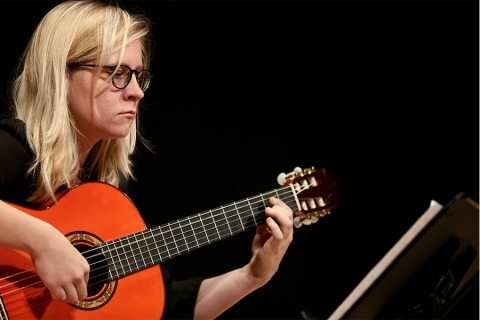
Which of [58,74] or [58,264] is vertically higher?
[58,74]

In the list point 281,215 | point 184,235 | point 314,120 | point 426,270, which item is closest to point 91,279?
point 184,235

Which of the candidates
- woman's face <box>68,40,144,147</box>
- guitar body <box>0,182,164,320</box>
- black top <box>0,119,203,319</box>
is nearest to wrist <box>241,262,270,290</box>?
guitar body <box>0,182,164,320</box>

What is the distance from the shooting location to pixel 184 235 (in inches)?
65.9

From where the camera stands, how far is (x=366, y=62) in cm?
276

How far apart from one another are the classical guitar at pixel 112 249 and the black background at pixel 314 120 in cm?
74

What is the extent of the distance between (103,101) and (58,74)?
0.45ft

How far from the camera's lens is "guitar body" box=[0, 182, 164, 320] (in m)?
1.47

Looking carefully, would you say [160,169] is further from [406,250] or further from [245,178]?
[406,250]

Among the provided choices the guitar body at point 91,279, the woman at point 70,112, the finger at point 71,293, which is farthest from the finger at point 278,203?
the finger at point 71,293

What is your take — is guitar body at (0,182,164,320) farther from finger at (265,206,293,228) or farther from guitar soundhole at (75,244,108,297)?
finger at (265,206,293,228)

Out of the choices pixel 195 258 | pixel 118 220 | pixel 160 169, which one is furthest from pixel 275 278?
pixel 118 220

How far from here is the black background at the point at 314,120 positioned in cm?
244

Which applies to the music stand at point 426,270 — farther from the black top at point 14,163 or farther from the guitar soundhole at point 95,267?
the black top at point 14,163

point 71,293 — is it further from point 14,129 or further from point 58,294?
point 14,129
